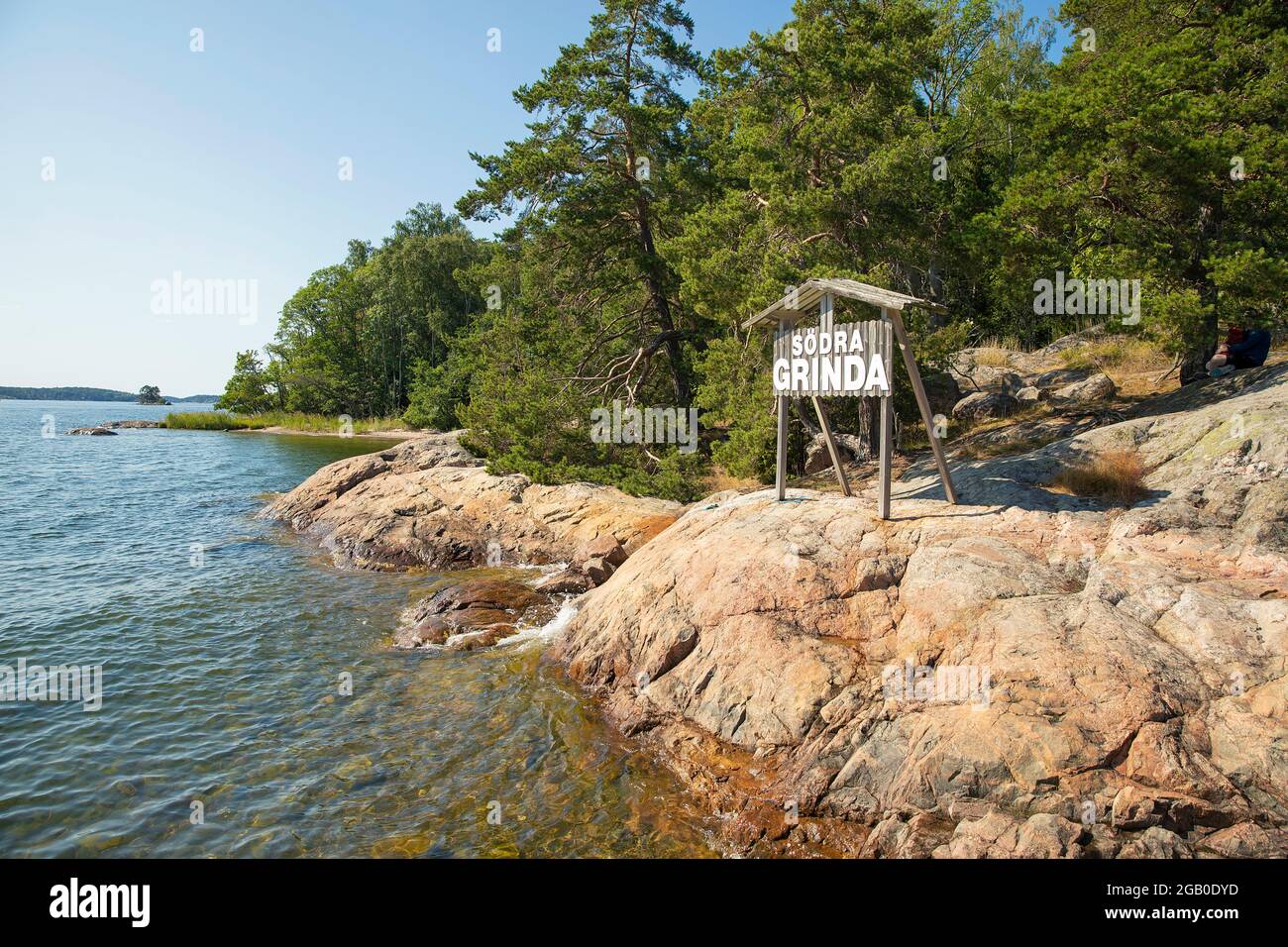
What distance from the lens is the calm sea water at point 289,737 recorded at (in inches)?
276

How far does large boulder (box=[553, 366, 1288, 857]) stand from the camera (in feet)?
20.3

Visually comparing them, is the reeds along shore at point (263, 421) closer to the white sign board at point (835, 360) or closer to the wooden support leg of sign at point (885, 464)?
the white sign board at point (835, 360)

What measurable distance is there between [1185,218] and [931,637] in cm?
1167

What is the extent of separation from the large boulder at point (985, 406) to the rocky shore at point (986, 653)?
506 centimetres

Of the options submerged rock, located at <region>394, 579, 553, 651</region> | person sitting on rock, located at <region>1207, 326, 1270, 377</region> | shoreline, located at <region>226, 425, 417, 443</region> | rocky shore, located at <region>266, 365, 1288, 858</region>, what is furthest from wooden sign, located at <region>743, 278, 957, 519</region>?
shoreline, located at <region>226, 425, 417, 443</region>

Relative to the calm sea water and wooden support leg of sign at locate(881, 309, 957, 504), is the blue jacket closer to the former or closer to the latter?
wooden support leg of sign at locate(881, 309, 957, 504)

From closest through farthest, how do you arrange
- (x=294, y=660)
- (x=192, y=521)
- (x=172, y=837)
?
(x=172, y=837) → (x=294, y=660) → (x=192, y=521)

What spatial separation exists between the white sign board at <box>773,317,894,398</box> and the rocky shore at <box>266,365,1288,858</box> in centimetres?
193

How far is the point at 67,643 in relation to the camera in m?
12.2

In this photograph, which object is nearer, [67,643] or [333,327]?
[67,643]

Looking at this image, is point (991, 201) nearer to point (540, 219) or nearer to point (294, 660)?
point (540, 219)

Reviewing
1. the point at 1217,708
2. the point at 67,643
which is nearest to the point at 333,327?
the point at 67,643

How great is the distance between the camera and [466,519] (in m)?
19.3
